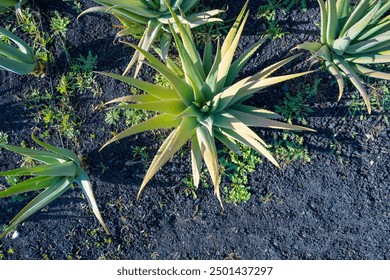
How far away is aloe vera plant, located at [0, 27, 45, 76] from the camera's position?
6.63 ft

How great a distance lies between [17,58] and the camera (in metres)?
2.16

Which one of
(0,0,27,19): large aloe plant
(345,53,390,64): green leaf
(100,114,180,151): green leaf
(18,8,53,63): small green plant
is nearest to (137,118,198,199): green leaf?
(100,114,180,151): green leaf

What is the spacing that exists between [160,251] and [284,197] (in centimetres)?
83

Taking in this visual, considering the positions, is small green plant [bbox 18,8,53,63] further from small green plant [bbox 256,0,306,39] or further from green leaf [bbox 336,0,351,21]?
green leaf [bbox 336,0,351,21]

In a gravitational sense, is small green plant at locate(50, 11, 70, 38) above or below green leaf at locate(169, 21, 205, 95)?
below

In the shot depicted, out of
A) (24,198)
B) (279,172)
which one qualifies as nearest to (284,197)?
(279,172)

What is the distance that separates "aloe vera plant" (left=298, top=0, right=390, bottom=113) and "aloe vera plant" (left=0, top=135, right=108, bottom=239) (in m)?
1.35

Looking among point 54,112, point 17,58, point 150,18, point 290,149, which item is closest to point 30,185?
point 54,112

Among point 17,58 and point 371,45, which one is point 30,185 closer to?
point 17,58

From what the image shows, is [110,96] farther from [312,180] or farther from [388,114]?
[388,114]

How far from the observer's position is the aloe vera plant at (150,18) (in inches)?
79.4

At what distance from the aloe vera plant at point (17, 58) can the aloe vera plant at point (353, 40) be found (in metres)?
1.46

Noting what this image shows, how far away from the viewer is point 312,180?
2371 millimetres

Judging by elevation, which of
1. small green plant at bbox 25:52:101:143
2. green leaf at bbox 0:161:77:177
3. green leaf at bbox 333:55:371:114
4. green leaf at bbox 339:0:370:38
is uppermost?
green leaf at bbox 339:0:370:38
